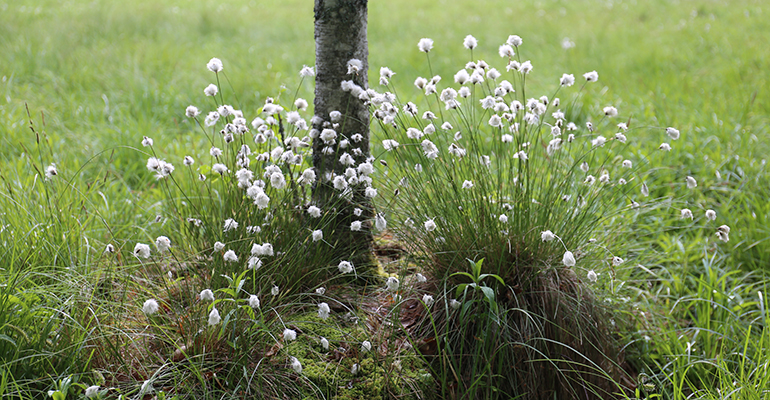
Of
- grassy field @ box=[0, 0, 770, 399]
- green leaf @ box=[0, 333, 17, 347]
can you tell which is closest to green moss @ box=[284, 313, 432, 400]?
grassy field @ box=[0, 0, 770, 399]

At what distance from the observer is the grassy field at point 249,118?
1.92 m

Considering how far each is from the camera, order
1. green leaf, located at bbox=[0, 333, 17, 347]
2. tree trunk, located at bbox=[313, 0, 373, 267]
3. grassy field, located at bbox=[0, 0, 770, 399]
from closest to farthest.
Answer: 1. green leaf, located at bbox=[0, 333, 17, 347]
2. grassy field, located at bbox=[0, 0, 770, 399]
3. tree trunk, located at bbox=[313, 0, 373, 267]

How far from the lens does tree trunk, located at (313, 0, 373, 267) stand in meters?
2.31

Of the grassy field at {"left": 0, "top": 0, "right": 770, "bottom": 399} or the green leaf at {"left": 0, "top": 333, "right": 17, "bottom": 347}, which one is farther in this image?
the grassy field at {"left": 0, "top": 0, "right": 770, "bottom": 399}

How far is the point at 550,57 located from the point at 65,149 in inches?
224

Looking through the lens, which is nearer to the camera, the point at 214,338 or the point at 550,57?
the point at 214,338

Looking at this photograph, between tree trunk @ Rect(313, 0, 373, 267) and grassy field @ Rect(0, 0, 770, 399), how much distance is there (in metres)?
0.42

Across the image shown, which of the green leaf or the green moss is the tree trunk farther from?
the green leaf

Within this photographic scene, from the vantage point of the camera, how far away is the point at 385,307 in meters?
2.33

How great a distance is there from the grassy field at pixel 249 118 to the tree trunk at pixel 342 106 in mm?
424

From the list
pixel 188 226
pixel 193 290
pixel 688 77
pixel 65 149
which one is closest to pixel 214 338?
pixel 193 290

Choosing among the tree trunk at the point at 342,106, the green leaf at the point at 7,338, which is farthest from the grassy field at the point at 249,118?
the tree trunk at the point at 342,106

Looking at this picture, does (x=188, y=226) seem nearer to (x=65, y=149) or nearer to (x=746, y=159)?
(x=65, y=149)

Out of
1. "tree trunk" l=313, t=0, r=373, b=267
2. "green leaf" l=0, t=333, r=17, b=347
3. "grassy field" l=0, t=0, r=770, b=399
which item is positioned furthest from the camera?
"tree trunk" l=313, t=0, r=373, b=267
